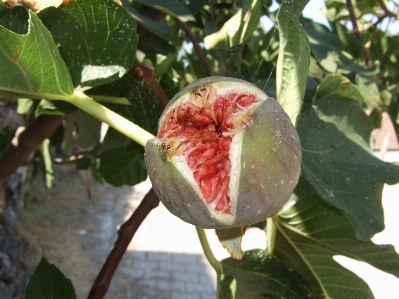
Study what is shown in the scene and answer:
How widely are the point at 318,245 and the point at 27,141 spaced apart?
61 cm

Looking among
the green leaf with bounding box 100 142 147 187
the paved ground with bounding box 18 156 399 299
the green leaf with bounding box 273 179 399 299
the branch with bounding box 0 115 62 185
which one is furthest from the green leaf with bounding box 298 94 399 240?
the paved ground with bounding box 18 156 399 299

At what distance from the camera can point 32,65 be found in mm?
449

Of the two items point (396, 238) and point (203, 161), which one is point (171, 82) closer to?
point (203, 161)

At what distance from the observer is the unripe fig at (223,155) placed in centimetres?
32

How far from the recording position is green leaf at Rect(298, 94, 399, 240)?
582mm

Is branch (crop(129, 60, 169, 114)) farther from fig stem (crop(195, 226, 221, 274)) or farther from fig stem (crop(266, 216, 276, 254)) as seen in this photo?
fig stem (crop(266, 216, 276, 254))

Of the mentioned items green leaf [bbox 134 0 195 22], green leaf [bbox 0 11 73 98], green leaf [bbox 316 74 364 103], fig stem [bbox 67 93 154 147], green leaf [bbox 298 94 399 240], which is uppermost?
green leaf [bbox 134 0 195 22]

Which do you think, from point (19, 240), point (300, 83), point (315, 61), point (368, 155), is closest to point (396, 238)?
point (19, 240)

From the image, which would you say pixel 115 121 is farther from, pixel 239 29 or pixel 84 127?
pixel 84 127

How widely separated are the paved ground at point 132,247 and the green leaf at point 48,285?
96.5 inches

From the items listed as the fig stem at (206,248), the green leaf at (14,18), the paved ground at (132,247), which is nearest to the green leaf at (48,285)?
the fig stem at (206,248)

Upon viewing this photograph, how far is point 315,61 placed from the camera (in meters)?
0.98

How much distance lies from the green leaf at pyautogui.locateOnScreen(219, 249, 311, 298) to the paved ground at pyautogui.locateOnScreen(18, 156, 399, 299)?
97.3 inches

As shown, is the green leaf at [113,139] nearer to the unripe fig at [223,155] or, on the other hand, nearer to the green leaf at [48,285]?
the green leaf at [48,285]
